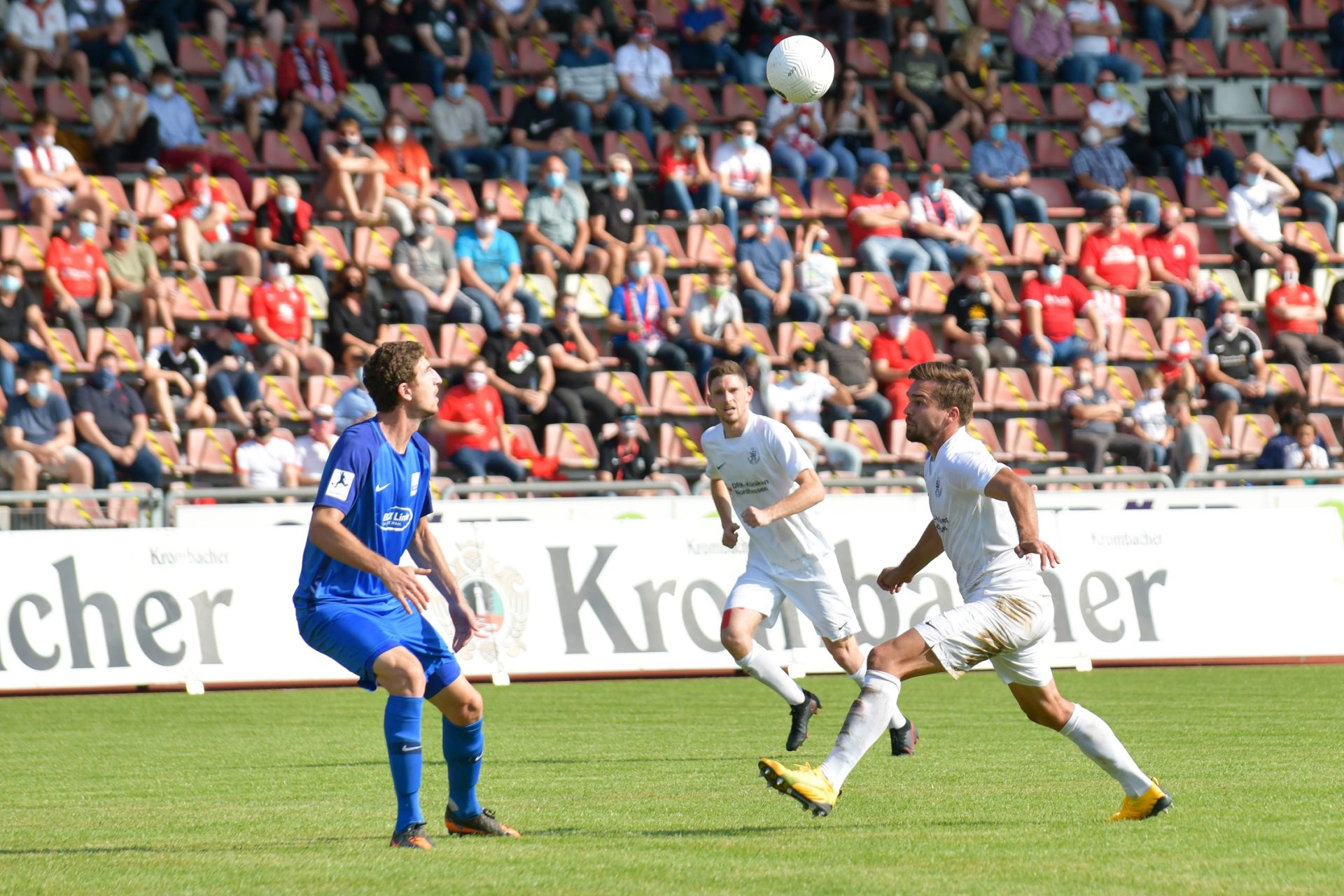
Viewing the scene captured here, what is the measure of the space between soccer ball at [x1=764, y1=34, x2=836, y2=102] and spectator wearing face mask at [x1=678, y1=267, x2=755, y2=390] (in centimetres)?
526

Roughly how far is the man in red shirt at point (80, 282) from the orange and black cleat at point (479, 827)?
43.9 feet

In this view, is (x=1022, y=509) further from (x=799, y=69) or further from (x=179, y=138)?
(x=179, y=138)

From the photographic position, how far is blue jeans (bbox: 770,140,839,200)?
24.1 m

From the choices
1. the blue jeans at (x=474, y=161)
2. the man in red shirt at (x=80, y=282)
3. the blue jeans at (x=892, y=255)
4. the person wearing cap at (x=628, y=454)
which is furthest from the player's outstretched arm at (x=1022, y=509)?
the blue jeans at (x=474, y=161)

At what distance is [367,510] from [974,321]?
625 inches

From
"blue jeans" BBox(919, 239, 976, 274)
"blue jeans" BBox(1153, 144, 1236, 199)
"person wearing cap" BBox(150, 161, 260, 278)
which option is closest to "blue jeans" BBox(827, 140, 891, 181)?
"blue jeans" BBox(919, 239, 976, 274)

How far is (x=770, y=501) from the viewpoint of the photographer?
11188 mm

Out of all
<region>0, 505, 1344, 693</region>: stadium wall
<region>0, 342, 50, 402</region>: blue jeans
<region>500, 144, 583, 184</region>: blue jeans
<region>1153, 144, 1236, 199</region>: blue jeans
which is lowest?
<region>0, 505, 1344, 693</region>: stadium wall

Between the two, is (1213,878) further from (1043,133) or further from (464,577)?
(1043,133)

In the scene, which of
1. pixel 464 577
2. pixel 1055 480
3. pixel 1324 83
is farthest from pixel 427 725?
pixel 1324 83

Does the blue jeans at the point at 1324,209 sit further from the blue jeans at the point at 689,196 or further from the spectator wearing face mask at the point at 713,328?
the spectator wearing face mask at the point at 713,328

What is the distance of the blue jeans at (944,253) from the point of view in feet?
76.3

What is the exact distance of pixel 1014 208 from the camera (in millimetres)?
24578

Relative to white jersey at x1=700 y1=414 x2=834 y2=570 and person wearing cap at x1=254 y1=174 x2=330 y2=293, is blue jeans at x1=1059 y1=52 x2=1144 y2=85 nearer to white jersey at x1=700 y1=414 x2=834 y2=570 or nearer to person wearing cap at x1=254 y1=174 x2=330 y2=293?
person wearing cap at x1=254 y1=174 x2=330 y2=293
